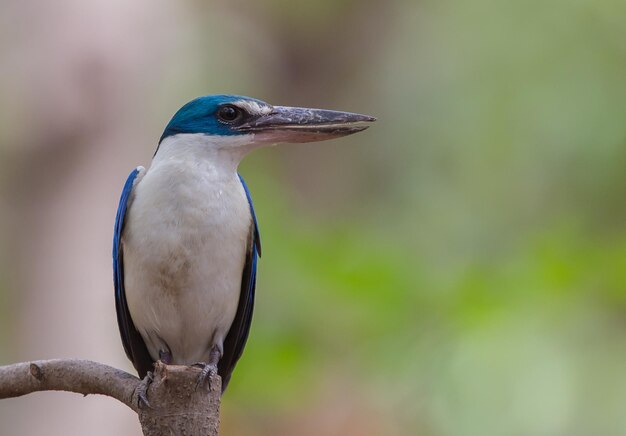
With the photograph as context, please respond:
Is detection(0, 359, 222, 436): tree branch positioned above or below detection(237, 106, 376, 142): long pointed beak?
below

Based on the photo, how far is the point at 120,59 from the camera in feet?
24.3

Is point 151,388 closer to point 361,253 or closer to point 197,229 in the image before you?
point 197,229

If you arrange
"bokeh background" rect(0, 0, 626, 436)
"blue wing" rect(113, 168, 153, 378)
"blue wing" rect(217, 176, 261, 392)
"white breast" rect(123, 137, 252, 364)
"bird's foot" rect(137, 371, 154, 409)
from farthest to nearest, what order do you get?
"bokeh background" rect(0, 0, 626, 436), "blue wing" rect(217, 176, 261, 392), "blue wing" rect(113, 168, 153, 378), "white breast" rect(123, 137, 252, 364), "bird's foot" rect(137, 371, 154, 409)

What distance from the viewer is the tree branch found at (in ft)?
11.5

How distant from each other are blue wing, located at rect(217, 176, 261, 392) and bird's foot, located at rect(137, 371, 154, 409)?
1.14m

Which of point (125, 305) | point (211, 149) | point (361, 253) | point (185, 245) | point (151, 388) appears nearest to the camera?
point (151, 388)

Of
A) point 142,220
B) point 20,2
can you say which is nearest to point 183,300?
point 142,220

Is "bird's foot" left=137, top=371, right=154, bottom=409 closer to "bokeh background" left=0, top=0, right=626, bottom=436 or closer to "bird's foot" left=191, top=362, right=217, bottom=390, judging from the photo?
"bird's foot" left=191, top=362, right=217, bottom=390

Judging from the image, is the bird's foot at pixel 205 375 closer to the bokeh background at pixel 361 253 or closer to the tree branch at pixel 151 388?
the tree branch at pixel 151 388

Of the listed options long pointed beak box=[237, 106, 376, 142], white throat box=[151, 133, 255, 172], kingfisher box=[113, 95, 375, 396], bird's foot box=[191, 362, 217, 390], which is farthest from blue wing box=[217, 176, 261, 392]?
bird's foot box=[191, 362, 217, 390]

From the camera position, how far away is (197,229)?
432cm

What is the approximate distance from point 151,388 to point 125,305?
1225 mm

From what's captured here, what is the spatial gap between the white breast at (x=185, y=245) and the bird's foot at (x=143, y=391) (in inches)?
31.4

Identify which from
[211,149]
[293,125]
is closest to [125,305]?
[211,149]
